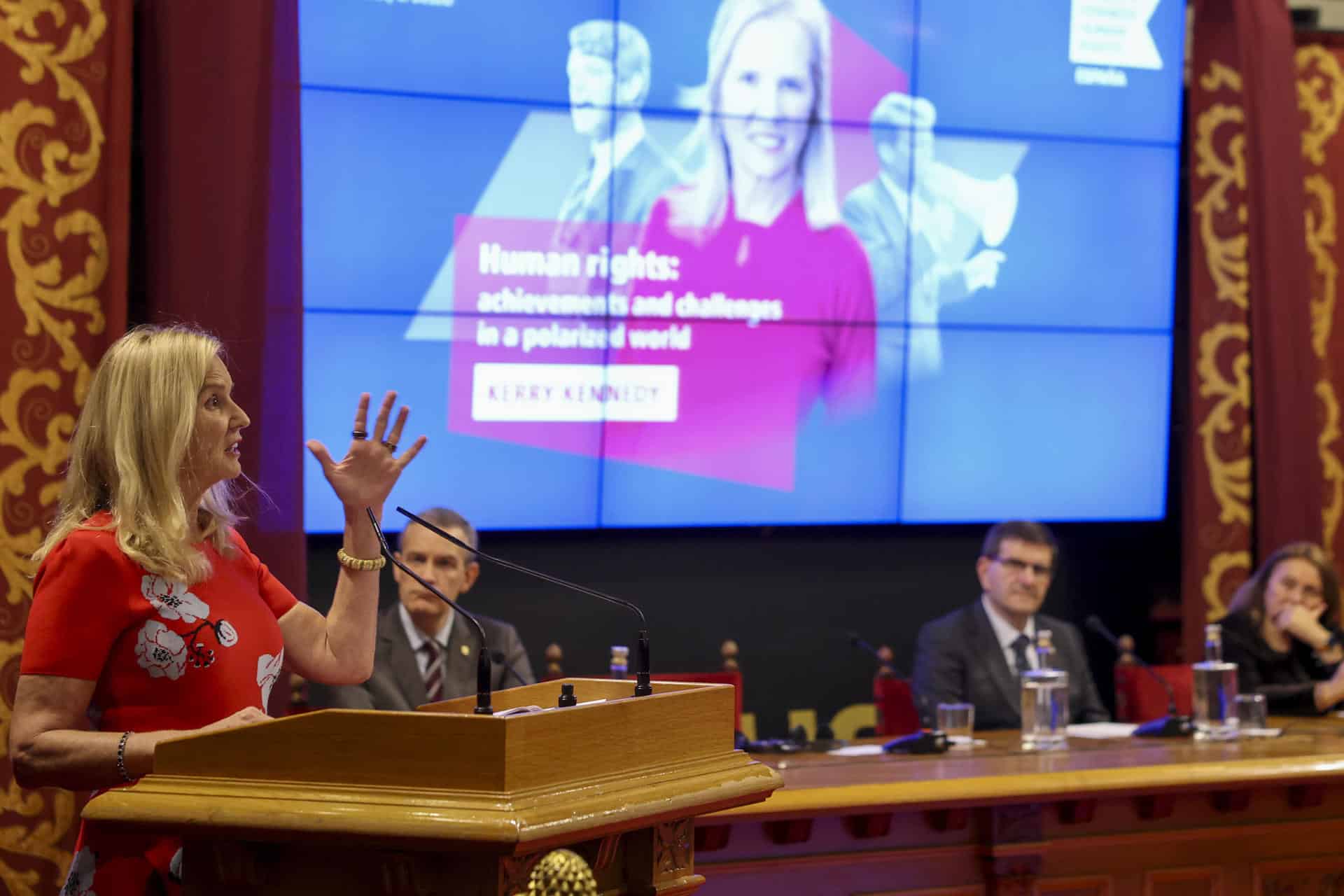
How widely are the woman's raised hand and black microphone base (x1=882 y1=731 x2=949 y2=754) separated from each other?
1933 millimetres

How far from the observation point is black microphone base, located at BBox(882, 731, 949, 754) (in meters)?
3.66

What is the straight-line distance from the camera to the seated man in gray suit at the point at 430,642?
12.5ft

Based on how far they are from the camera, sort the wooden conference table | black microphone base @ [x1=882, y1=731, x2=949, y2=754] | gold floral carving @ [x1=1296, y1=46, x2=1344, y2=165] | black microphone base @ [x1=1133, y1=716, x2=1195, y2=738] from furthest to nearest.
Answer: gold floral carving @ [x1=1296, y1=46, x2=1344, y2=165] → black microphone base @ [x1=1133, y1=716, x2=1195, y2=738] → black microphone base @ [x1=882, y1=731, x2=949, y2=754] → the wooden conference table

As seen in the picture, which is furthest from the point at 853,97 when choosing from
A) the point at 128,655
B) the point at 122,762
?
the point at 122,762

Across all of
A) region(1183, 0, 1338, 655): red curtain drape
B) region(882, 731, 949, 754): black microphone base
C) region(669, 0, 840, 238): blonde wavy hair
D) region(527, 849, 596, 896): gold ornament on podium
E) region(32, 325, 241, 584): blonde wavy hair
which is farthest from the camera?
region(1183, 0, 1338, 655): red curtain drape

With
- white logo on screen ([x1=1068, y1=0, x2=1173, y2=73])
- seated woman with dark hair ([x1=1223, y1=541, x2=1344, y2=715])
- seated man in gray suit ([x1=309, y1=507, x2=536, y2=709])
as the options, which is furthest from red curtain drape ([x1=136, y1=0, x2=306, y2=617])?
seated woman with dark hair ([x1=1223, y1=541, x2=1344, y2=715])

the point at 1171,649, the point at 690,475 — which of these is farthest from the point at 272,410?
the point at 1171,649

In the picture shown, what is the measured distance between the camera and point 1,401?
3680 mm

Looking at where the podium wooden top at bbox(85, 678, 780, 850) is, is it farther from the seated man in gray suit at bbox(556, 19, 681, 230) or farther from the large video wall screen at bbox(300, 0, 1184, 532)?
the seated man in gray suit at bbox(556, 19, 681, 230)

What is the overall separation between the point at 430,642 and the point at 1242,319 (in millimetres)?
3111

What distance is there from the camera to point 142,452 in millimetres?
1915

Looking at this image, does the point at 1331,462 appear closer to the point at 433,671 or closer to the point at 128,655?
the point at 433,671

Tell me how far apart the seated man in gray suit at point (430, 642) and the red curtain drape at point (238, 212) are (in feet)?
0.88

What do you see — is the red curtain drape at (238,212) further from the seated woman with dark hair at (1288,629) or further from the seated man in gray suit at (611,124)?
the seated woman with dark hair at (1288,629)
